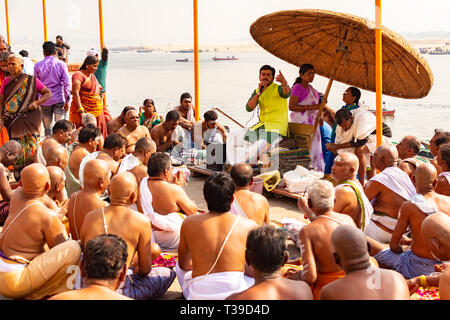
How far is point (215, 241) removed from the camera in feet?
13.3

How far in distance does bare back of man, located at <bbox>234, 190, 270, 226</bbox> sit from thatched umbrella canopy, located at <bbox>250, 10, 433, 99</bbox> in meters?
3.31

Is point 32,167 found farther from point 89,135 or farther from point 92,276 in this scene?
point 89,135

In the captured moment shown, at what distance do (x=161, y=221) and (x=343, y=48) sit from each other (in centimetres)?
438

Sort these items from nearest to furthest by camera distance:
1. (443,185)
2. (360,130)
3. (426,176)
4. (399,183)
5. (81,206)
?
(426,176), (81,206), (443,185), (399,183), (360,130)

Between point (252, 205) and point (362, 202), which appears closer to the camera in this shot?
point (252, 205)

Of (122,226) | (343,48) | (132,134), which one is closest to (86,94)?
(132,134)

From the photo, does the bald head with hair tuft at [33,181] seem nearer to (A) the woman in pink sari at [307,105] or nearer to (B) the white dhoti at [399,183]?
(B) the white dhoti at [399,183]

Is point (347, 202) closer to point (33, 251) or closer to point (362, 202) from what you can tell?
point (362, 202)

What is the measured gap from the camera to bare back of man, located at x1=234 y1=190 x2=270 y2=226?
4.98m

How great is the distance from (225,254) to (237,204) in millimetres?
944

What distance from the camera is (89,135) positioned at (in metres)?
6.89

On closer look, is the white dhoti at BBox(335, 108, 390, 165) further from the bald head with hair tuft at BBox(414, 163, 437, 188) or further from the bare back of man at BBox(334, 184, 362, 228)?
the bald head with hair tuft at BBox(414, 163, 437, 188)

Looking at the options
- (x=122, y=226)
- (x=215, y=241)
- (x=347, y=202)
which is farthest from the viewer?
(x=347, y=202)

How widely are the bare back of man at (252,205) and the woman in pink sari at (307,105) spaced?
3.46 m
